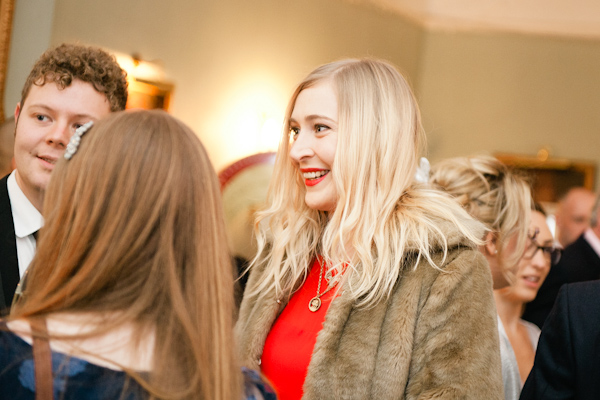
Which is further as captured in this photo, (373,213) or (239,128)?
(239,128)

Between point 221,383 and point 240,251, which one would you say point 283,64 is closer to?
point 240,251

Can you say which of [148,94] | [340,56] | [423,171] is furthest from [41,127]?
[340,56]

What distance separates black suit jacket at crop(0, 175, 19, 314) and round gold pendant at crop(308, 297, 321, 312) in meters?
0.85

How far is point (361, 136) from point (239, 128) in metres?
3.39

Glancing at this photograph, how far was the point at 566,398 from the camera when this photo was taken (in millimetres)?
1956

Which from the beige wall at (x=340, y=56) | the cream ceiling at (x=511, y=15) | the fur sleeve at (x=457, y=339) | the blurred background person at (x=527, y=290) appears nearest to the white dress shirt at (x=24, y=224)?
the fur sleeve at (x=457, y=339)

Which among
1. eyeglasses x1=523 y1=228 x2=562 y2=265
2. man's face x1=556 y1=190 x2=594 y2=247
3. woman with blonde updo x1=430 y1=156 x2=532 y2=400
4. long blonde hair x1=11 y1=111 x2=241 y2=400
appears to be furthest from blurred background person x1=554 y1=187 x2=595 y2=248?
long blonde hair x1=11 y1=111 x2=241 y2=400

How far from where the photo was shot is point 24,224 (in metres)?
1.83

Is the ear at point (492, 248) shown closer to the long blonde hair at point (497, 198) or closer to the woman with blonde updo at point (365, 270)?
the long blonde hair at point (497, 198)

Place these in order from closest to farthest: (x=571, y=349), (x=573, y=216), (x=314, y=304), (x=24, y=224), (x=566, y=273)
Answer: (x=24, y=224), (x=571, y=349), (x=314, y=304), (x=566, y=273), (x=573, y=216)

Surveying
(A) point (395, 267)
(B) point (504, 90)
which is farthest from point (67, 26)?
(B) point (504, 90)

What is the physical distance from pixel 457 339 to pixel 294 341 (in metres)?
0.51

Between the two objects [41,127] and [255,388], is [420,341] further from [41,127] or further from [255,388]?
[41,127]

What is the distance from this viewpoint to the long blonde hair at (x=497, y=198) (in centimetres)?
265
